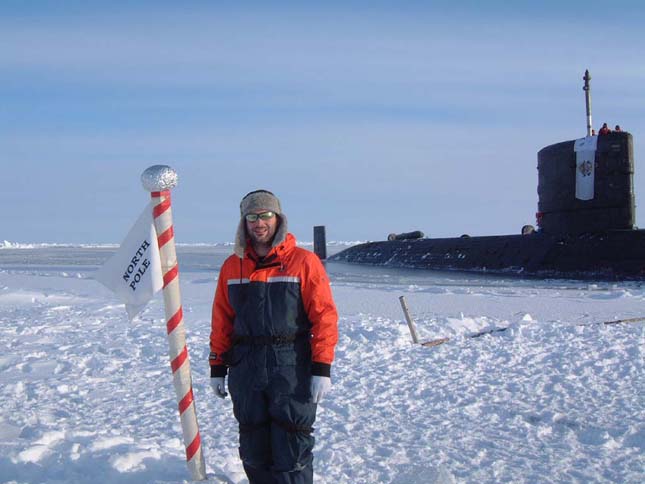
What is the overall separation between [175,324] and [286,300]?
869 millimetres

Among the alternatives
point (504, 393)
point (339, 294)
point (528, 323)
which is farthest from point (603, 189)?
point (504, 393)

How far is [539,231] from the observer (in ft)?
70.1

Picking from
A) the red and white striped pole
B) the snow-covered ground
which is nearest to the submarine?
the snow-covered ground

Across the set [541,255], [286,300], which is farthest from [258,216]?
[541,255]

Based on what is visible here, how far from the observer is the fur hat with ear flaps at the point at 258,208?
350 cm

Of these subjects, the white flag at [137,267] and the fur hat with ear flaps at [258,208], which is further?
the white flag at [137,267]

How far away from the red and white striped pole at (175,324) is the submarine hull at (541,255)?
1617 centimetres

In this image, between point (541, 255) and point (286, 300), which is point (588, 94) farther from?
point (286, 300)

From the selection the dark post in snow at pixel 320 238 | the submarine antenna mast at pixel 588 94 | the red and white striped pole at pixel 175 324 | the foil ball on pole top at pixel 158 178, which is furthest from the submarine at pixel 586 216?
the foil ball on pole top at pixel 158 178

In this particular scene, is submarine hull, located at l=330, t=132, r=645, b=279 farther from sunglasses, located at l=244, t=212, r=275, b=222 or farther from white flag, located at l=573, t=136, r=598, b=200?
sunglasses, located at l=244, t=212, r=275, b=222

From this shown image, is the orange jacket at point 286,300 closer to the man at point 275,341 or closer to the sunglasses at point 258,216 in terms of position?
the man at point 275,341

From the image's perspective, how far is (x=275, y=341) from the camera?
132 inches

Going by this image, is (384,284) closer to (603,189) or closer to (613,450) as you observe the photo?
(603,189)

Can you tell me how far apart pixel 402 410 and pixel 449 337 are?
3358 millimetres
